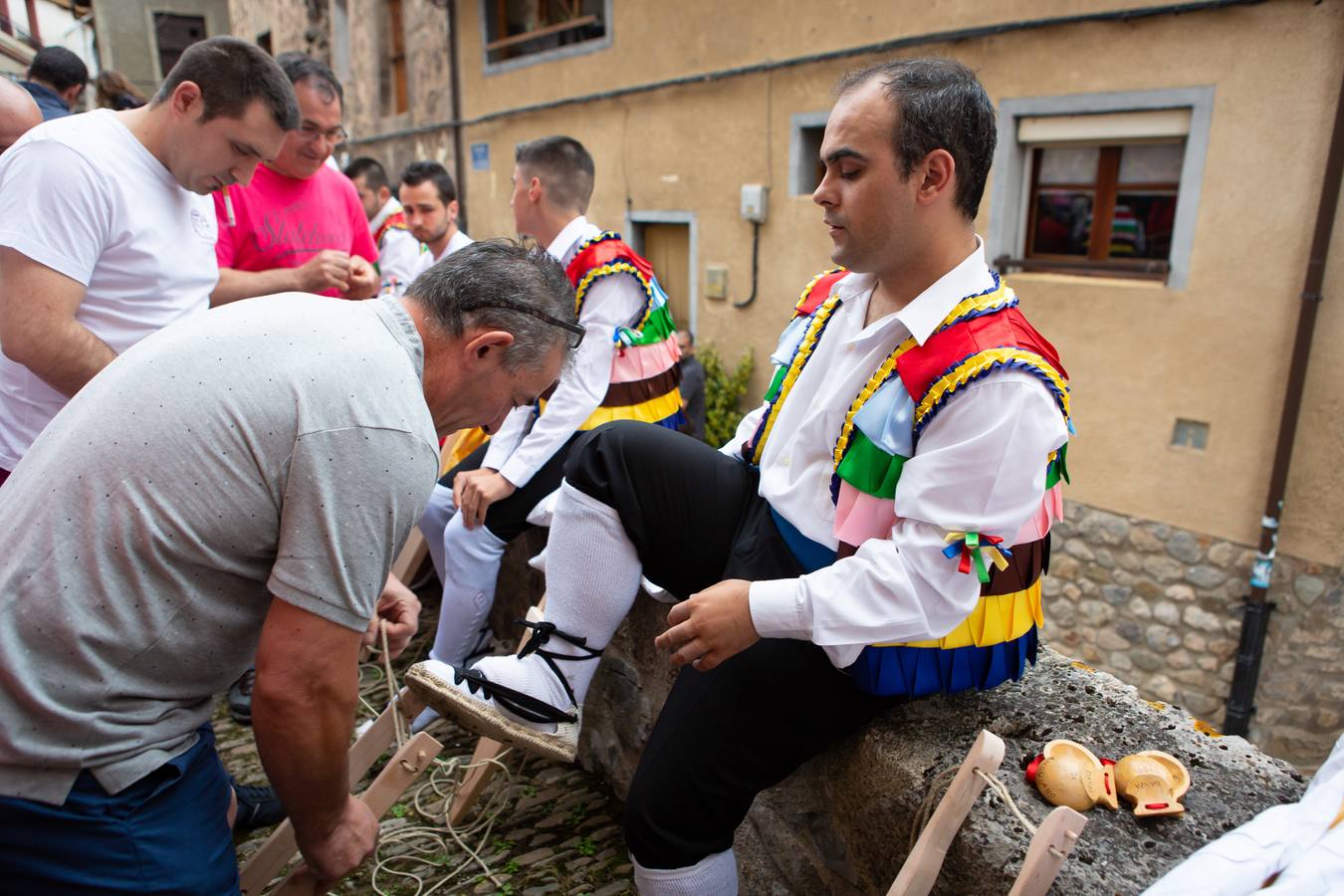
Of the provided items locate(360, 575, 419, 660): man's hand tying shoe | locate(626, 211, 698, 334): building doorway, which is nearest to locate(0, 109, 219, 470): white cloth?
locate(360, 575, 419, 660): man's hand tying shoe

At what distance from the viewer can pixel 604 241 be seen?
2971 millimetres

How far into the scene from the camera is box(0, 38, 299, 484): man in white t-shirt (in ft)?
7.00

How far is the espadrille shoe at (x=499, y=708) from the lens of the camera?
188cm

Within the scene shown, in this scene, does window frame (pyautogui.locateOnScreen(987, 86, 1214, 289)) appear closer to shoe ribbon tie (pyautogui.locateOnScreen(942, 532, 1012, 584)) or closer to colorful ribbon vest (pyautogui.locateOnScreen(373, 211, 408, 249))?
colorful ribbon vest (pyautogui.locateOnScreen(373, 211, 408, 249))

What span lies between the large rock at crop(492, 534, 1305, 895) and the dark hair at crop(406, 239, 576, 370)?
979mm

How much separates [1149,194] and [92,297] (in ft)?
18.0

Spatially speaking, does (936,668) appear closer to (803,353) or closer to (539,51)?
(803,353)

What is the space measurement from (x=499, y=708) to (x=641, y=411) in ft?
4.18

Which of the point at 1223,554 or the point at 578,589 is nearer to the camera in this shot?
the point at 578,589

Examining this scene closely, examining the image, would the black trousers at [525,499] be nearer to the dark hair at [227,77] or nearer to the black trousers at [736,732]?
the black trousers at [736,732]

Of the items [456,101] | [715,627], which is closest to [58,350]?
[715,627]

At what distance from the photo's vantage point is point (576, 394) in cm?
284

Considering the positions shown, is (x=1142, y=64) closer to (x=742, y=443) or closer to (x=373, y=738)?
(x=742, y=443)

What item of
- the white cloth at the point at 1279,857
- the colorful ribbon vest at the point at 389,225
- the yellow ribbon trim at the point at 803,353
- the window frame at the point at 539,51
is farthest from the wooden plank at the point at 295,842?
the window frame at the point at 539,51
